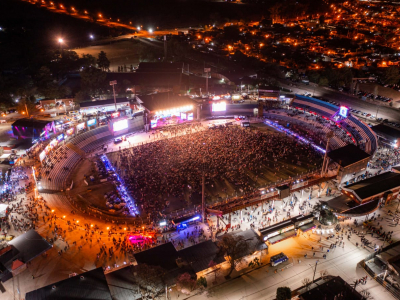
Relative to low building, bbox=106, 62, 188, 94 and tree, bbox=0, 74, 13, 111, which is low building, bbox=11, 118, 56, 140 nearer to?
tree, bbox=0, 74, 13, 111

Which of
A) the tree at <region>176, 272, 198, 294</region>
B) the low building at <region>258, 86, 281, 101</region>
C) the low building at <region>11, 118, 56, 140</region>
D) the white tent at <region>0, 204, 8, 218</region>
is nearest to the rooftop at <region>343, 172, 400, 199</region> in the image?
the tree at <region>176, 272, 198, 294</region>

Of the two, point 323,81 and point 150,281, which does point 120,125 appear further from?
point 323,81

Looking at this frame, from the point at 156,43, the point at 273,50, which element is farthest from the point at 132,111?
the point at 273,50

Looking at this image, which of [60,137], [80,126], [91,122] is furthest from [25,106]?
[60,137]

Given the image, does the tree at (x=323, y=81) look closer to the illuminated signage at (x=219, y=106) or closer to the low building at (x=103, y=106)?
the illuminated signage at (x=219, y=106)

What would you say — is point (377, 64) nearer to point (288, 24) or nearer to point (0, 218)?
point (288, 24)
